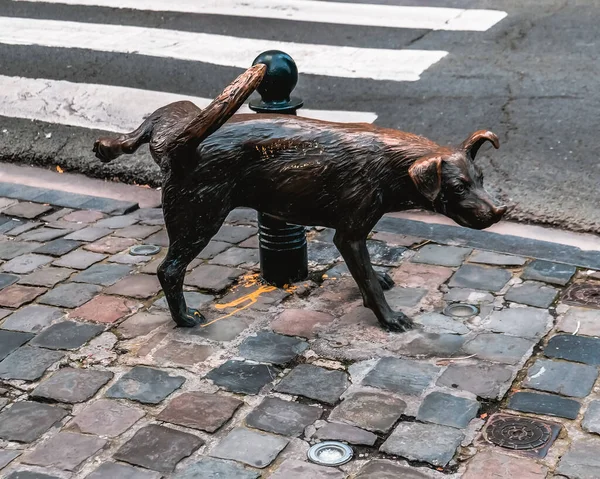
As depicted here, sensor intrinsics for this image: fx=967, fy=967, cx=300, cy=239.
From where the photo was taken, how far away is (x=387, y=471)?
13.2 feet

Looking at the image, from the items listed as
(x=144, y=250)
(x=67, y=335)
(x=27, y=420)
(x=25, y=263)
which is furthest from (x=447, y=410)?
(x=25, y=263)

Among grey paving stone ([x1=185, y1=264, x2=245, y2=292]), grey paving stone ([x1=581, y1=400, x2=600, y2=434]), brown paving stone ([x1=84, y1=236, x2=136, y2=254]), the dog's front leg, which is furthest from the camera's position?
brown paving stone ([x1=84, y1=236, x2=136, y2=254])

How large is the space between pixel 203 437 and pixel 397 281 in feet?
6.38

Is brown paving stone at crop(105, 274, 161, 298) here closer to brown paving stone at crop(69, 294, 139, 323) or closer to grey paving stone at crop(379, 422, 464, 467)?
brown paving stone at crop(69, 294, 139, 323)

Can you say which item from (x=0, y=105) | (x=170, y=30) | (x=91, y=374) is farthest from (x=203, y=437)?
(x=170, y=30)

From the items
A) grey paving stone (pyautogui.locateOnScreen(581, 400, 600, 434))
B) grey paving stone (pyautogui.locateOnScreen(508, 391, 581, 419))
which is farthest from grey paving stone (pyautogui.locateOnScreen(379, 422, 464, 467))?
grey paving stone (pyautogui.locateOnScreen(581, 400, 600, 434))

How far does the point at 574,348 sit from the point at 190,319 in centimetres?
205

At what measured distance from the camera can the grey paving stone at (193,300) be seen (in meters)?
5.62

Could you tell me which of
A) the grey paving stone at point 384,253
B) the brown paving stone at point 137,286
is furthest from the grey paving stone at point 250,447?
the grey paving stone at point 384,253

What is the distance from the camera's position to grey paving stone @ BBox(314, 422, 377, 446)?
4.25 metres

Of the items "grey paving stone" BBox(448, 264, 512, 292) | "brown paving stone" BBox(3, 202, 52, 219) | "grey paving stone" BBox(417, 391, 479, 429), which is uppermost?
"grey paving stone" BBox(448, 264, 512, 292)

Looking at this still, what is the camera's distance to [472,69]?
9.07 meters

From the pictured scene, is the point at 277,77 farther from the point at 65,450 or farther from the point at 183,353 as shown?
the point at 65,450

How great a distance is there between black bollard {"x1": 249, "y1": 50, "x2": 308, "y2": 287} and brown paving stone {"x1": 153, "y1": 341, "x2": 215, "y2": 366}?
87 cm
